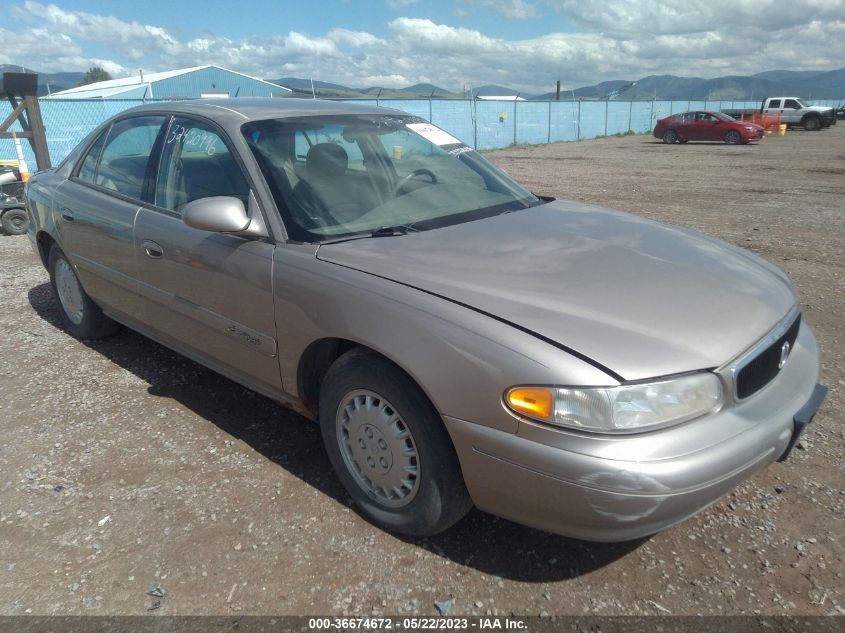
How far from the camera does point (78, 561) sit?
7.86ft

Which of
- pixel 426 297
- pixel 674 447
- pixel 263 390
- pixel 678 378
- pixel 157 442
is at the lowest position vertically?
pixel 157 442

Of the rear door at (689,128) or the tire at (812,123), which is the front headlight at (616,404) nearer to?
the rear door at (689,128)

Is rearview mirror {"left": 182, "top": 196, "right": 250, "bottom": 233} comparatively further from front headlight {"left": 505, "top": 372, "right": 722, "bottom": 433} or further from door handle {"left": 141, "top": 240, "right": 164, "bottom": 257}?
front headlight {"left": 505, "top": 372, "right": 722, "bottom": 433}

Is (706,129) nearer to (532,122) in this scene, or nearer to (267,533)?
Result: (532,122)

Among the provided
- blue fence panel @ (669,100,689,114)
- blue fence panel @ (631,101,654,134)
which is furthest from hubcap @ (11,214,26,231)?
blue fence panel @ (669,100,689,114)

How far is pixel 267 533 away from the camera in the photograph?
2.52 m

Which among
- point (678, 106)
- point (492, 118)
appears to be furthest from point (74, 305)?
point (678, 106)

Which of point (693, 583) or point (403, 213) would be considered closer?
point (693, 583)

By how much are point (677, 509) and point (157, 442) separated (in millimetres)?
2523

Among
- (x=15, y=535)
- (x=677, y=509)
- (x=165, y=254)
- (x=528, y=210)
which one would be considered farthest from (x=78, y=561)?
(x=528, y=210)

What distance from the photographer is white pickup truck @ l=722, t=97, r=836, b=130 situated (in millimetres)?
33875

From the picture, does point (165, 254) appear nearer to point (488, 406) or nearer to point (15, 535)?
point (15, 535)

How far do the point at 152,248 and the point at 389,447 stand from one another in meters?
1.81

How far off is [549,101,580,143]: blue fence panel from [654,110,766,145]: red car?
553 cm
